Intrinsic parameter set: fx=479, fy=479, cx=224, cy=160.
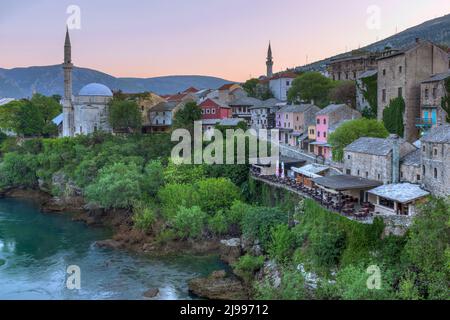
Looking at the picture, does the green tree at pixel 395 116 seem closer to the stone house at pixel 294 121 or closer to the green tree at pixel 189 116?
the stone house at pixel 294 121

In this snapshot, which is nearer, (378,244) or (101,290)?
(378,244)

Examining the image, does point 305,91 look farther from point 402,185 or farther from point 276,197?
point 402,185

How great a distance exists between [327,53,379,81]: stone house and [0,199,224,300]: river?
37.9 meters

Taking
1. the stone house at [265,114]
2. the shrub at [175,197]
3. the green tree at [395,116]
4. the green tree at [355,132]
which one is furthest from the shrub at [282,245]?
the stone house at [265,114]

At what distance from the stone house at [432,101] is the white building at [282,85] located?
3408cm

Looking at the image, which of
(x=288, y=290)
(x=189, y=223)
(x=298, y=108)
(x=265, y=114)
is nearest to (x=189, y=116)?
(x=265, y=114)

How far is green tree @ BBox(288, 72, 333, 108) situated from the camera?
61.1 m

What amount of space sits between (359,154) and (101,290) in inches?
806

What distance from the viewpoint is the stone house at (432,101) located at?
3962 cm

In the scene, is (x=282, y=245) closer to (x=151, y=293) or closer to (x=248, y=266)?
(x=248, y=266)

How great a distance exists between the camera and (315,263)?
2886 cm

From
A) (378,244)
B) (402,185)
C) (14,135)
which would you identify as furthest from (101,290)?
(14,135)

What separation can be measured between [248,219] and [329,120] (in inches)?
652

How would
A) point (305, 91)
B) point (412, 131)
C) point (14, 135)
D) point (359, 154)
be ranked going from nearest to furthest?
point (359, 154) < point (412, 131) < point (305, 91) < point (14, 135)
